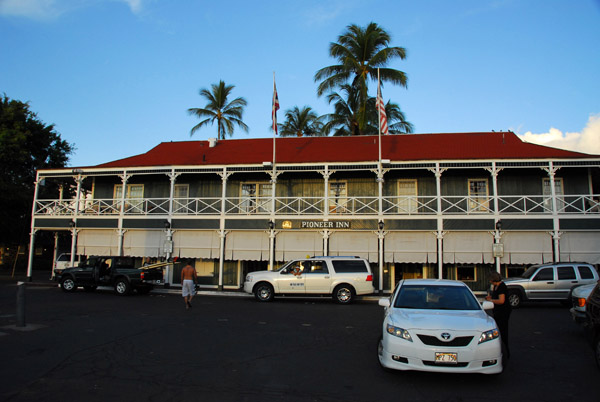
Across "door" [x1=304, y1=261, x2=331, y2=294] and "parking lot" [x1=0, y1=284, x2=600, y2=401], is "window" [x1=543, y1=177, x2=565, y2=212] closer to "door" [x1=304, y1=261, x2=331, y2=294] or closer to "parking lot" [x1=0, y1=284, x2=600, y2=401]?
"parking lot" [x1=0, y1=284, x2=600, y2=401]

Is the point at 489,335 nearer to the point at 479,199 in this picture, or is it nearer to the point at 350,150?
the point at 479,199

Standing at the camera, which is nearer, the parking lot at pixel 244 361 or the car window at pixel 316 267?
the parking lot at pixel 244 361

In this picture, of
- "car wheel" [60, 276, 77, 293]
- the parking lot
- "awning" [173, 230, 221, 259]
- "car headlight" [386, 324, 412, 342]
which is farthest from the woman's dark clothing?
"car wheel" [60, 276, 77, 293]

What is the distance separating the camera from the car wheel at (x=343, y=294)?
16.2 meters

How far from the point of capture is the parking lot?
5.88m

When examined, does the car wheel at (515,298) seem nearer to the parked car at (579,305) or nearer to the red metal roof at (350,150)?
the parked car at (579,305)

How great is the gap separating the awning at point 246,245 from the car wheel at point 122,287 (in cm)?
495

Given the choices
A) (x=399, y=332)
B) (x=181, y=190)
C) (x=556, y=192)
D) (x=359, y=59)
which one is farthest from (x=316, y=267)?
(x=359, y=59)

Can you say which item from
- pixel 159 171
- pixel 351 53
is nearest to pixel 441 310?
pixel 159 171

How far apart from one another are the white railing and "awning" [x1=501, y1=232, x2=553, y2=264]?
1.04 m

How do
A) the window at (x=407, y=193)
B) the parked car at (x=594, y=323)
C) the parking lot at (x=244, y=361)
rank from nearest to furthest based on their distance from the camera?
the parking lot at (x=244, y=361), the parked car at (x=594, y=323), the window at (x=407, y=193)

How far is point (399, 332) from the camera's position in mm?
6344

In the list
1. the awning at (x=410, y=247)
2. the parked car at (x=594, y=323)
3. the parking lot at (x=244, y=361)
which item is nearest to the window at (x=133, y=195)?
the parking lot at (x=244, y=361)

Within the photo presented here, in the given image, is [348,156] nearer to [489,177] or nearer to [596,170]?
[489,177]
